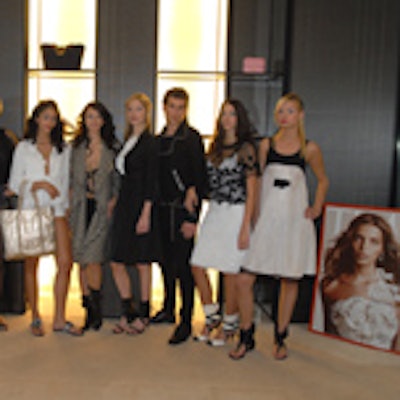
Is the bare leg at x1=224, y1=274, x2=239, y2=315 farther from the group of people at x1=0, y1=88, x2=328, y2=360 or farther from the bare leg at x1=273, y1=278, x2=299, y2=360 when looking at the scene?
the bare leg at x1=273, y1=278, x2=299, y2=360

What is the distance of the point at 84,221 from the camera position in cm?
347

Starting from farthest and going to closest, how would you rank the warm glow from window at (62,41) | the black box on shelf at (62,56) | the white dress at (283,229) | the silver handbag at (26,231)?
the warm glow from window at (62,41) → the black box on shelf at (62,56) → the silver handbag at (26,231) → the white dress at (283,229)

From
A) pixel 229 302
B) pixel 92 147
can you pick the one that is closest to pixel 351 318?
pixel 229 302

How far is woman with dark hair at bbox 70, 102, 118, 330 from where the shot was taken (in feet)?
11.4

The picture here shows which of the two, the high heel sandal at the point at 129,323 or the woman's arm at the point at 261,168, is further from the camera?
the high heel sandal at the point at 129,323

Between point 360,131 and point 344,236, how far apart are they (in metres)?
0.85

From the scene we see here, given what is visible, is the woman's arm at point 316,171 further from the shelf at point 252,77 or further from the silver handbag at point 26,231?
the silver handbag at point 26,231

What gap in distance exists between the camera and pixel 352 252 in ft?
11.9

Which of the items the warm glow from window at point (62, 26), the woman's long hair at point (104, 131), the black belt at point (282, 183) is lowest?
the black belt at point (282, 183)

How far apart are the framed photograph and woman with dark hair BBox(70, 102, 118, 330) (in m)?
1.59

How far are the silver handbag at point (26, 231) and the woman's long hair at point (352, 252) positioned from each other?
1982mm

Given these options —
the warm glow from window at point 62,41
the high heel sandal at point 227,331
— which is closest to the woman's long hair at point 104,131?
the warm glow from window at point 62,41

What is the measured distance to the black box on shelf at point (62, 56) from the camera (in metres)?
3.89

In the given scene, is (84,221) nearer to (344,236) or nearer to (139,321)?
(139,321)
